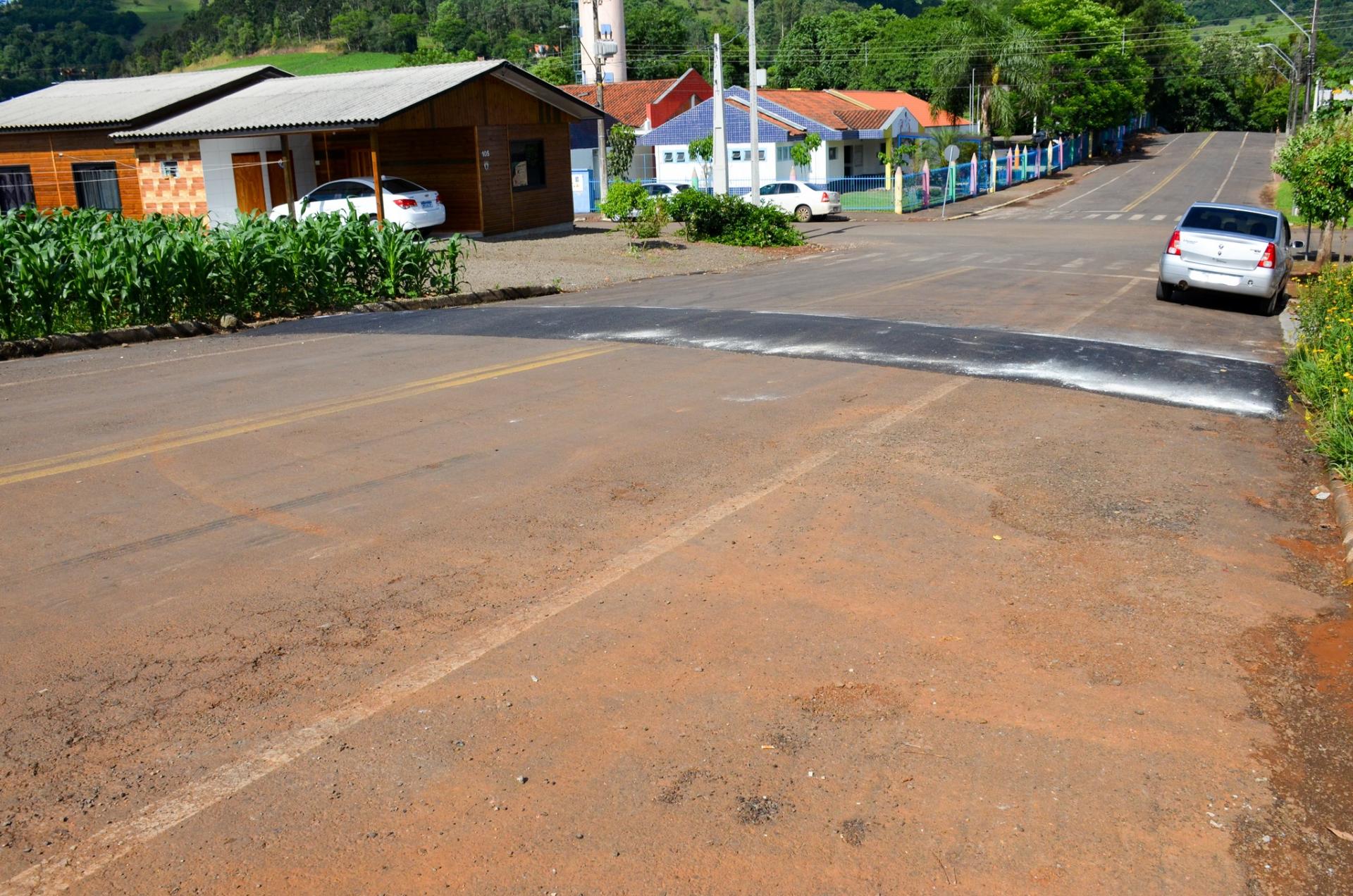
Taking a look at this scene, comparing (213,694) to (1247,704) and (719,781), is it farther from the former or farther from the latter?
(1247,704)

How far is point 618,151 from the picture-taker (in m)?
Answer: 63.3

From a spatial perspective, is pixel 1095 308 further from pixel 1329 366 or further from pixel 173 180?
pixel 173 180

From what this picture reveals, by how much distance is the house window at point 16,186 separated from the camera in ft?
116

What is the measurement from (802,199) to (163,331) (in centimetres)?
3229

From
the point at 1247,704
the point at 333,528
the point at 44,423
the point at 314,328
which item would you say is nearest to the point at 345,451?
the point at 333,528

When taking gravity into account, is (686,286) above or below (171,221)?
below

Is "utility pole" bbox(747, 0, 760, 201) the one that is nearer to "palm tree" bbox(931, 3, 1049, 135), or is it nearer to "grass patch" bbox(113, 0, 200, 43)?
"palm tree" bbox(931, 3, 1049, 135)

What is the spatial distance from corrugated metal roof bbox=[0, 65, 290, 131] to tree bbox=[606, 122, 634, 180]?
25519 mm

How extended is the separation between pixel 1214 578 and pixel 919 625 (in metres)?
1.94

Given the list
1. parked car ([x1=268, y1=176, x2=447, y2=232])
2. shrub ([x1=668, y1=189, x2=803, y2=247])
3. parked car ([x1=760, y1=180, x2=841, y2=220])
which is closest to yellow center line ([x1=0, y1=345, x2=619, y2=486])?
parked car ([x1=268, y1=176, x2=447, y2=232])

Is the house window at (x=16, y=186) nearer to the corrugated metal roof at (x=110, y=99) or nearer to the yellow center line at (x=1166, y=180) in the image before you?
the corrugated metal roof at (x=110, y=99)

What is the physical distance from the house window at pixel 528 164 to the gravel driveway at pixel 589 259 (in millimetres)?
1492

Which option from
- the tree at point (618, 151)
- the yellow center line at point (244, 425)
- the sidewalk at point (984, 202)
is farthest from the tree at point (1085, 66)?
the yellow center line at point (244, 425)

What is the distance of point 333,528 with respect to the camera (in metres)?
7.36
